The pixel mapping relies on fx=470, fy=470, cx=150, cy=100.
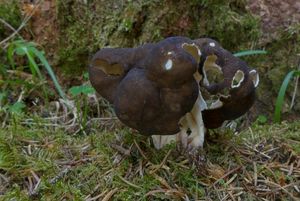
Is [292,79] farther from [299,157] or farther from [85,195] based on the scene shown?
[85,195]

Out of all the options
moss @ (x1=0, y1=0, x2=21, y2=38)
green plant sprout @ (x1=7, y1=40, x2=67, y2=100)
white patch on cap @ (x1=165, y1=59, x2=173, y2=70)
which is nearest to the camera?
white patch on cap @ (x1=165, y1=59, x2=173, y2=70)

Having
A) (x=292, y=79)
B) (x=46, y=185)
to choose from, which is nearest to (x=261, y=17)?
(x=292, y=79)

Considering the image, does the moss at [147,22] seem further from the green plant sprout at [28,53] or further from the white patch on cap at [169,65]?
the white patch on cap at [169,65]

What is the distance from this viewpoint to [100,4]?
354 centimetres

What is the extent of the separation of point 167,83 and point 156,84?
58mm

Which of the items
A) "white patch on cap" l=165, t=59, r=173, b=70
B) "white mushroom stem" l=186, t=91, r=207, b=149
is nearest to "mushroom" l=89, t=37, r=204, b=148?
"white patch on cap" l=165, t=59, r=173, b=70

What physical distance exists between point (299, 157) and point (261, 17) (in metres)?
1.37

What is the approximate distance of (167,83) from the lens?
6.89 feet

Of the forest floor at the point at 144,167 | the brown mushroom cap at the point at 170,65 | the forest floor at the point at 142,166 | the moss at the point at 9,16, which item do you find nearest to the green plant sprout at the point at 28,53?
the moss at the point at 9,16

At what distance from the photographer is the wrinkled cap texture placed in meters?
2.10

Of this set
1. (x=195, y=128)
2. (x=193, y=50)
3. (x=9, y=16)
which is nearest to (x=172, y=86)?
(x=193, y=50)

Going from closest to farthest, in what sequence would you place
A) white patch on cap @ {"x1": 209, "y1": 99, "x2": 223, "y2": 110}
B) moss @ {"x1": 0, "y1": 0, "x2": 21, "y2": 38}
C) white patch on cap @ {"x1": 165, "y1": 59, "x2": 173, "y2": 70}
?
white patch on cap @ {"x1": 165, "y1": 59, "x2": 173, "y2": 70} < white patch on cap @ {"x1": 209, "y1": 99, "x2": 223, "y2": 110} < moss @ {"x1": 0, "y1": 0, "x2": 21, "y2": 38}

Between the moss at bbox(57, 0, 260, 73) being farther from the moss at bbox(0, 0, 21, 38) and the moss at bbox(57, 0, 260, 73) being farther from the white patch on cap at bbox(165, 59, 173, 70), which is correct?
the white patch on cap at bbox(165, 59, 173, 70)

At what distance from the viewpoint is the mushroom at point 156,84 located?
6.83 ft
